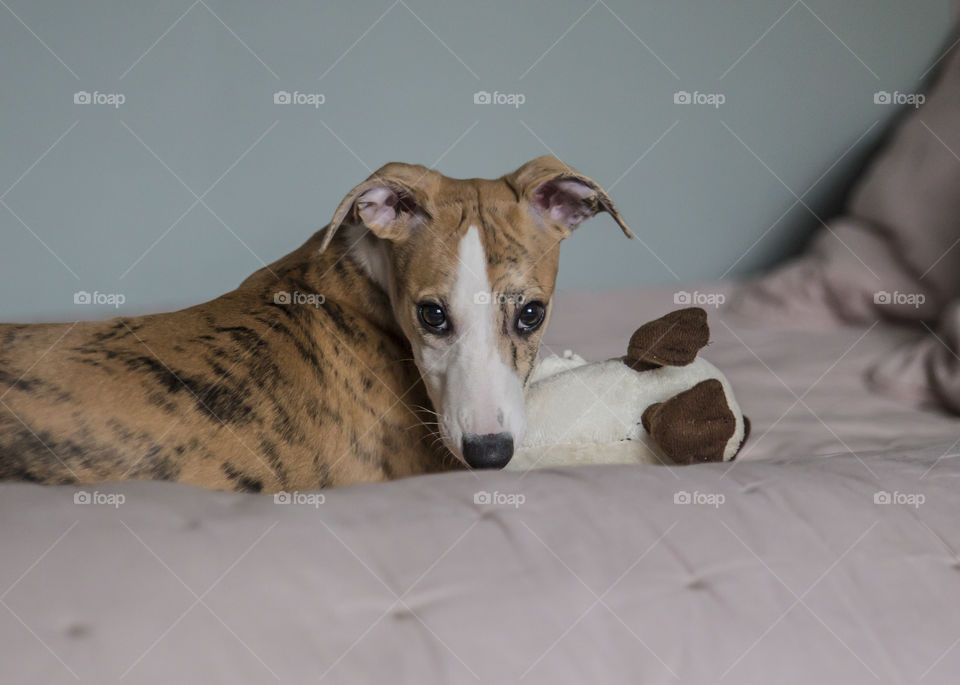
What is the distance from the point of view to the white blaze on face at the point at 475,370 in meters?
1.65

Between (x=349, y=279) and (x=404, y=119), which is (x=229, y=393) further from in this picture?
(x=404, y=119)

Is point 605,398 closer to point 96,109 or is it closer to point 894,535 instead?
point 894,535

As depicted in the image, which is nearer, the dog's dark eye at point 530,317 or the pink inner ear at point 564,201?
the dog's dark eye at point 530,317

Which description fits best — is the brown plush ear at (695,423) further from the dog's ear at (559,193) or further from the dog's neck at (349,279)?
the dog's neck at (349,279)

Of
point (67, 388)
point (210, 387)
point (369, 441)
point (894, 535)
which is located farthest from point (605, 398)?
point (67, 388)

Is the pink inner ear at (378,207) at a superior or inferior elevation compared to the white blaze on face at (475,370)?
superior

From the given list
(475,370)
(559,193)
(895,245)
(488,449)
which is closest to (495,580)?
(488,449)

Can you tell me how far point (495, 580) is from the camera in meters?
1.19

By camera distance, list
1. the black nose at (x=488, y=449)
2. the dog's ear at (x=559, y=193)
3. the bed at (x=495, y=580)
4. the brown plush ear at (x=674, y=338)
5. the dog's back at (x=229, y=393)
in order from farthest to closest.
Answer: the dog's ear at (x=559, y=193) → the brown plush ear at (x=674, y=338) → the black nose at (x=488, y=449) → the dog's back at (x=229, y=393) → the bed at (x=495, y=580)

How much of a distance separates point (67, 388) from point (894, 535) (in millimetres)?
1319

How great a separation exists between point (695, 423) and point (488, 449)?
15.5 inches

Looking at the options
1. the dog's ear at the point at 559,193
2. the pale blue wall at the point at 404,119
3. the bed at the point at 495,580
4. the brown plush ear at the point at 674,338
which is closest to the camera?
the bed at the point at 495,580

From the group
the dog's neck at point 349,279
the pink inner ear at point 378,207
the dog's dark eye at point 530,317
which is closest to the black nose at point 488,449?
the dog's dark eye at point 530,317

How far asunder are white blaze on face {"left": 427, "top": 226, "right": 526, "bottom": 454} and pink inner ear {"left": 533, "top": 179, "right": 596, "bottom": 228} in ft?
0.93
